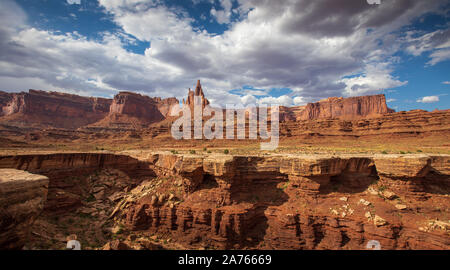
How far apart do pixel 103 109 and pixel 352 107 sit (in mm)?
145326

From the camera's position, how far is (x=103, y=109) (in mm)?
121562

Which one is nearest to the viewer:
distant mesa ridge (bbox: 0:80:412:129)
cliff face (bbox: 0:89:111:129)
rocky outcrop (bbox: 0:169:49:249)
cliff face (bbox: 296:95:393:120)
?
rocky outcrop (bbox: 0:169:49:249)

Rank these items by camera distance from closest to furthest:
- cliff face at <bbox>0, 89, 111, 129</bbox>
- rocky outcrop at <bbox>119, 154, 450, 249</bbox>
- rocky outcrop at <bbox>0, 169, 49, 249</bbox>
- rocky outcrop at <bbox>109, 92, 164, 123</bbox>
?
rocky outcrop at <bbox>0, 169, 49, 249</bbox>
rocky outcrop at <bbox>119, 154, 450, 249</bbox>
cliff face at <bbox>0, 89, 111, 129</bbox>
rocky outcrop at <bbox>109, 92, 164, 123</bbox>

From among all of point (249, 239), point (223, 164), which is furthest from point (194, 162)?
point (249, 239)

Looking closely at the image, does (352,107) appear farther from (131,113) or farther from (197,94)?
(131,113)

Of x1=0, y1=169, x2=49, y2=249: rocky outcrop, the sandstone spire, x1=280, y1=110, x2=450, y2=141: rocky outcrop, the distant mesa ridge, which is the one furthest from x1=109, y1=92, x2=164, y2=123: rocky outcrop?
x1=0, y1=169, x2=49, y2=249: rocky outcrop

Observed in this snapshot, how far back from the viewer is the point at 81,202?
17359 mm

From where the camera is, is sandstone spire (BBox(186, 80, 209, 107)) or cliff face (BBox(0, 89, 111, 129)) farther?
sandstone spire (BBox(186, 80, 209, 107))

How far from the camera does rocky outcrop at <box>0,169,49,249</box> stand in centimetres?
459

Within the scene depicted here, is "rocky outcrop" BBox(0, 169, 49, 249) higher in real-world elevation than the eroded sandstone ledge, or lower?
higher

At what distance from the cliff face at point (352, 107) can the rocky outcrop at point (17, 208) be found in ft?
352

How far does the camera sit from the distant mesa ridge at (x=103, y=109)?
94.3 m

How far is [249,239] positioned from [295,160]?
6558 millimetres

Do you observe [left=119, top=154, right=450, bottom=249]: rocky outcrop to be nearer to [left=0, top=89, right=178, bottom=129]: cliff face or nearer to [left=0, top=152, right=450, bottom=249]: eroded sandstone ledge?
[left=0, top=152, right=450, bottom=249]: eroded sandstone ledge
